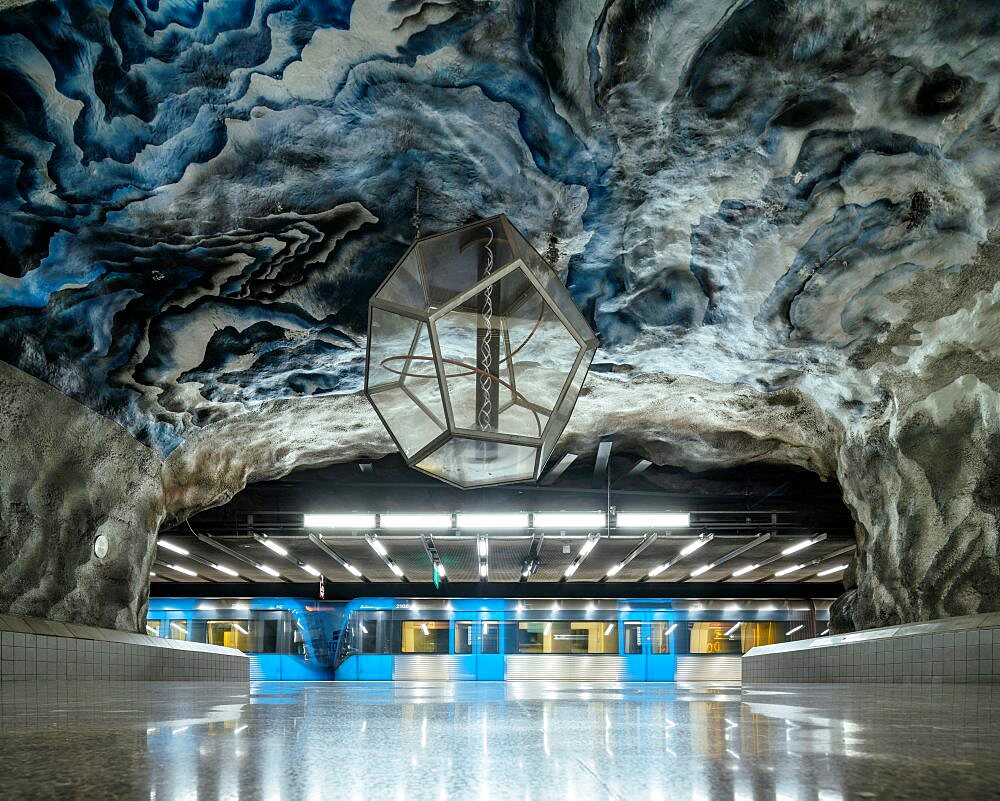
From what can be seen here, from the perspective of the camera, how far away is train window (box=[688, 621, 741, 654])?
18656 millimetres

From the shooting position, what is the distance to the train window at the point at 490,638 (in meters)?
18.5

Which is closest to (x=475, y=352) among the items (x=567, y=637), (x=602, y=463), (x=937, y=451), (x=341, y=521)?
(x=937, y=451)

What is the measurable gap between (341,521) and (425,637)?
8378mm

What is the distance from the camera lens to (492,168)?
4488 mm

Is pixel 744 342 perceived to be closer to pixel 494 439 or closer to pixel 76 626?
pixel 494 439

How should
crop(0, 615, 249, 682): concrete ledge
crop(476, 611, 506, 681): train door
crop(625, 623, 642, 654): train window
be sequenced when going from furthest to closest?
crop(625, 623, 642, 654): train window → crop(476, 611, 506, 681): train door → crop(0, 615, 249, 682): concrete ledge

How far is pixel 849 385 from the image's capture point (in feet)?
22.5

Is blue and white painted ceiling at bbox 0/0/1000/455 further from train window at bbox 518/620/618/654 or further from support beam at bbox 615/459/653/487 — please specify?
train window at bbox 518/620/618/654

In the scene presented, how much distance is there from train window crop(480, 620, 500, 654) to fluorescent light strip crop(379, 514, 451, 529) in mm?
8106

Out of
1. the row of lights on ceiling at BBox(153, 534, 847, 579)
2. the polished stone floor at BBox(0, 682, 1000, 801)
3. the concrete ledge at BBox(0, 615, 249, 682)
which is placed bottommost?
the concrete ledge at BBox(0, 615, 249, 682)

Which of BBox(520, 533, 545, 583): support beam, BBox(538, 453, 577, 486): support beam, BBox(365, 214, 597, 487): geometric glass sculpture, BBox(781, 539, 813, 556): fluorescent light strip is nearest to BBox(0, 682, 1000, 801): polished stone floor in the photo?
BBox(365, 214, 597, 487): geometric glass sculpture

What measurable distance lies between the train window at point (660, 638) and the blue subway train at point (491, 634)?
2 centimetres

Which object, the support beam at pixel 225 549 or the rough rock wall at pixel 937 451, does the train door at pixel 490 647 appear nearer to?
the support beam at pixel 225 549

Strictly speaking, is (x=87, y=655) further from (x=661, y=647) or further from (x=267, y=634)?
(x=661, y=647)
